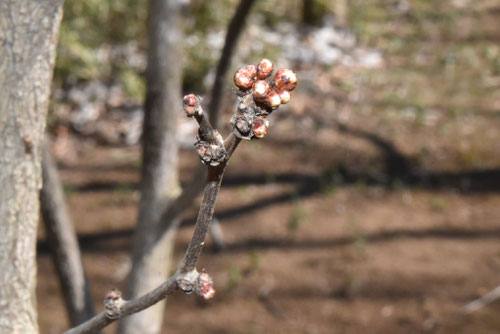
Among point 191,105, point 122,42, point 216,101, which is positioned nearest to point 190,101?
point 191,105

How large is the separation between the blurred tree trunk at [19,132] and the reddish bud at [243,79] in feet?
2.15

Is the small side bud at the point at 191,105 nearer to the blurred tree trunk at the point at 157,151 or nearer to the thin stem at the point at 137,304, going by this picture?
the thin stem at the point at 137,304

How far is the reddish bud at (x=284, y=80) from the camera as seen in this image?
2.19 ft

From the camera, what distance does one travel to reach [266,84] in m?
0.68

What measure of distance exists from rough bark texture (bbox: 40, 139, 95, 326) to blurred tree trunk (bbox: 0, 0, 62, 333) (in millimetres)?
787

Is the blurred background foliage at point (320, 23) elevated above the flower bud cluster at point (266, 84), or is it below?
above

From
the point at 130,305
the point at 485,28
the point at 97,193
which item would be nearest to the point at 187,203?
the point at 130,305

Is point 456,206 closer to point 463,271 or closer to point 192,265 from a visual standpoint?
point 463,271

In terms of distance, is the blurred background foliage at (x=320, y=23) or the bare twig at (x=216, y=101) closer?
the bare twig at (x=216, y=101)

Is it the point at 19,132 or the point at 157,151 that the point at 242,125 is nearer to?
the point at 19,132

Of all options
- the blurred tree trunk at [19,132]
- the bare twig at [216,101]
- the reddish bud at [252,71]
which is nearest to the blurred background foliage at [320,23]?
the bare twig at [216,101]

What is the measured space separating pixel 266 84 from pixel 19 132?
0.70m

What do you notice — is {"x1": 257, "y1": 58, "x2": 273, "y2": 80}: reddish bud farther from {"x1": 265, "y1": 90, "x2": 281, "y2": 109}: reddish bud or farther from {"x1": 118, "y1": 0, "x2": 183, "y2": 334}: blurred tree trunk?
{"x1": 118, "y1": 0, "x2": 183, "y2": 334}: blurred tree trunk

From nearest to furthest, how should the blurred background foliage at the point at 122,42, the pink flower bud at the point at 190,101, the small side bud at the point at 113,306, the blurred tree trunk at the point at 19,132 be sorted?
the pink flower bud at the point at 190,101, the small side bud at the point at 113,306, the blurred tree trunk at the point at 19,132, the blurred background foliage at the point at 122,42
